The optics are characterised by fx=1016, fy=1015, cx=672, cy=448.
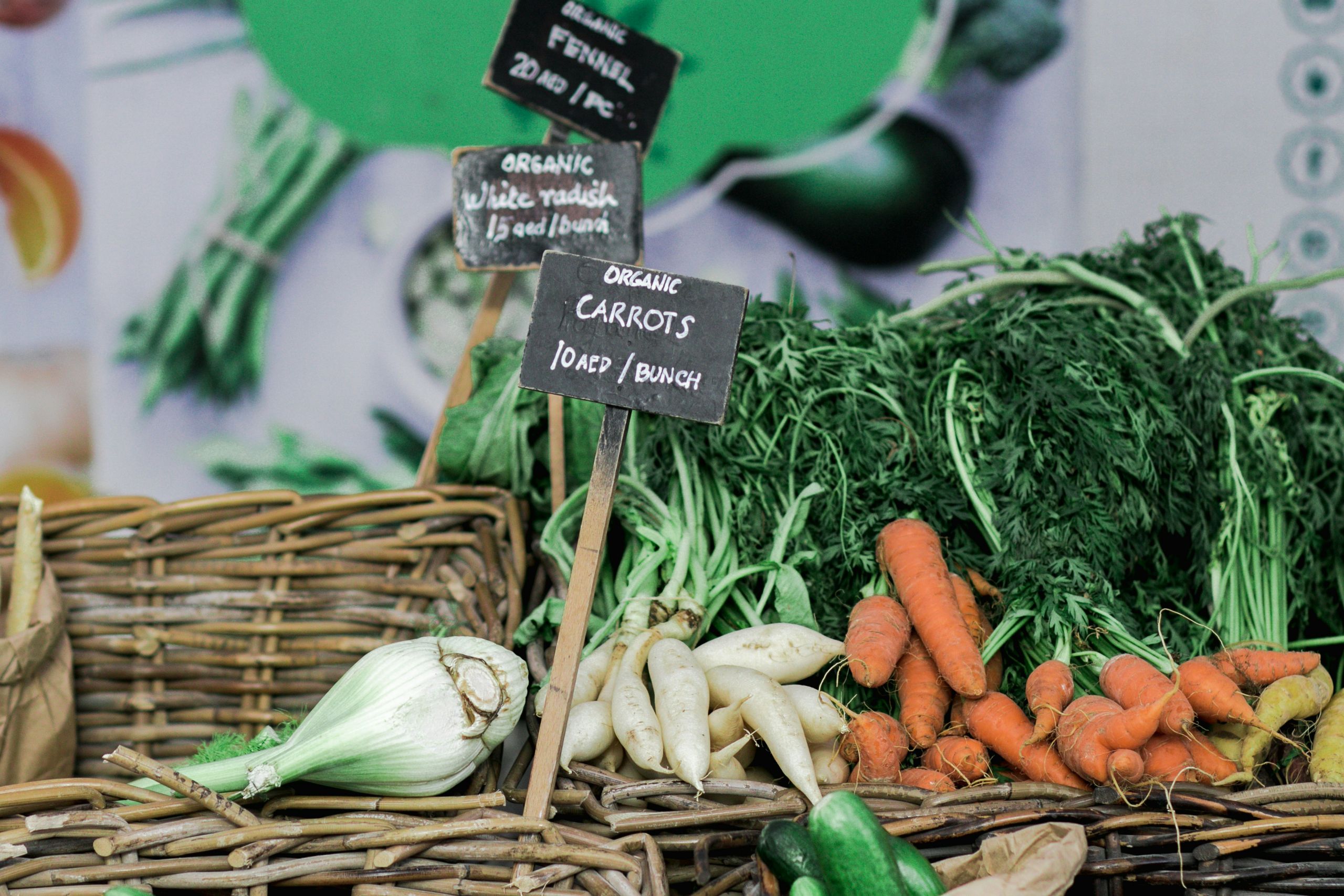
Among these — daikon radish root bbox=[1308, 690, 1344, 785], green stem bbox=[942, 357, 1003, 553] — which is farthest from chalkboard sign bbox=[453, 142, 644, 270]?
daikon radish root bbox=[1308, 690, 1344, 785]

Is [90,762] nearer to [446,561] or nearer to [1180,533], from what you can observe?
[446,561]

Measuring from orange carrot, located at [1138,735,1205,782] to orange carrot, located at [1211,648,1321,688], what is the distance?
21cm

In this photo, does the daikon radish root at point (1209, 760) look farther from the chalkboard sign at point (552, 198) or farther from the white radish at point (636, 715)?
the chalkboard sign at point (552, 198)

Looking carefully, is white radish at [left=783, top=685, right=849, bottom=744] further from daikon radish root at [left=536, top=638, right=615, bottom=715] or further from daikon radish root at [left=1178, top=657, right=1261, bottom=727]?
daikon radish root at [left=1178, top=657, right=1261, bottom=727]

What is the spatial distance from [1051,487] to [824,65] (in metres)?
2.71

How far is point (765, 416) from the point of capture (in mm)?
2146

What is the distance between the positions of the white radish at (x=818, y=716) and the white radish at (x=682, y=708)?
157mm

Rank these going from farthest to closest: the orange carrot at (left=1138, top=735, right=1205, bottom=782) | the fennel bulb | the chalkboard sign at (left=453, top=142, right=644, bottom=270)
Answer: the chalkboard sign at (left=453, top=142, right=644, bottom=270)
the orange carrot at (left=1138, top=735, right=1205, bottom=782)
the fennel bulb

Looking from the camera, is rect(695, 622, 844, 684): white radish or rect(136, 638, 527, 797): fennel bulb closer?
rect(136, 638, 527, 797): fennel bulb

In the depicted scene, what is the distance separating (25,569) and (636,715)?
1225 mm

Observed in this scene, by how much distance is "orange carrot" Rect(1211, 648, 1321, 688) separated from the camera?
5.72 feet

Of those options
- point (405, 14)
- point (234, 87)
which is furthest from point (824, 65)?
point (234, 87)

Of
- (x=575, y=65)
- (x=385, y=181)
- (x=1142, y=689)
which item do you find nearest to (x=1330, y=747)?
(x=1142, y=689)

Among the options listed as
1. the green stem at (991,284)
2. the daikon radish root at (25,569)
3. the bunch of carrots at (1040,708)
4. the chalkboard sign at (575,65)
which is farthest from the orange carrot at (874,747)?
the daikon radish root at (25,569)
